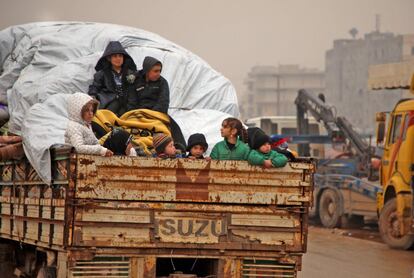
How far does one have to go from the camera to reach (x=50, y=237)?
32.3 ft

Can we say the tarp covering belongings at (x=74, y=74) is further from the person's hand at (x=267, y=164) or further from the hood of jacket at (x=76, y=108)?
the person's hand at (x=267, y=164)

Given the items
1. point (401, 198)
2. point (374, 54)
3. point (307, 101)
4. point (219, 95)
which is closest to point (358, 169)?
point (307, 101)

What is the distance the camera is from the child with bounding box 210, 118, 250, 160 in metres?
10.2

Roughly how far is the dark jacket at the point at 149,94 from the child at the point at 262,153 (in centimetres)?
153

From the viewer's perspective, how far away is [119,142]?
10016 mm

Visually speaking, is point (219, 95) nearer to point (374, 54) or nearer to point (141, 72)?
point (141, 72)

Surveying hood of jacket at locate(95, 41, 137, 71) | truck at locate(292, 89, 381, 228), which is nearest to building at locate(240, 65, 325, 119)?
truck at locate(292, 89, 381, 228)

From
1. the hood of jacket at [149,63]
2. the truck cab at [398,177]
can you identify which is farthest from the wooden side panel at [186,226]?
the truck cab at [398,177]

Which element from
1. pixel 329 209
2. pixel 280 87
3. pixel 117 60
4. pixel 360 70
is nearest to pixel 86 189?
pixel 117 60

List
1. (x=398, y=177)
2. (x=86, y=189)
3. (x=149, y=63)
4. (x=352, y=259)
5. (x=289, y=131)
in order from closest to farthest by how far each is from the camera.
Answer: (x=86, y=189), (x=149, y=63), (x=352, y=259), (x=398, y=177), (x=289, y=131)

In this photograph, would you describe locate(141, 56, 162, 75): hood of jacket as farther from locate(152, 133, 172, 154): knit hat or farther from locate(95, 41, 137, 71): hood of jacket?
locate(152, 133, 172, 154): knit hat

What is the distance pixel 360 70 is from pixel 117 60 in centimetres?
11415

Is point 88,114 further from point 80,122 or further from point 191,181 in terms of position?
point 191,181

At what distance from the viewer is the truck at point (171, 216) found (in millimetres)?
9344
